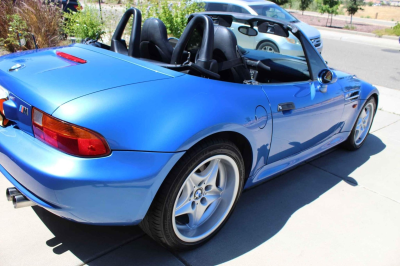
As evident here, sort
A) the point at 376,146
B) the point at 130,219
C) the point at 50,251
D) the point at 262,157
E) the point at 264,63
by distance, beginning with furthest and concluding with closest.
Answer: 1. the point at 376,146
2. the point at 264,63
3. the point at 262,157
4. the point at 50,251
5. the point at 130,219

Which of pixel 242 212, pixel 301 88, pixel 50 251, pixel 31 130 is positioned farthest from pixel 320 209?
pixel 31 130

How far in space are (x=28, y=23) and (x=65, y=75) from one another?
16.3 feet

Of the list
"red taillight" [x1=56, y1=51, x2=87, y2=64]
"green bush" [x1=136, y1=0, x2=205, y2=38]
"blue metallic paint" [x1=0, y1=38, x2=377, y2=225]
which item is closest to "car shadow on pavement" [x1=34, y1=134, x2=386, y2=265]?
"blue metallic paint" [x1=0, y1=38, x2=377, y2=225]

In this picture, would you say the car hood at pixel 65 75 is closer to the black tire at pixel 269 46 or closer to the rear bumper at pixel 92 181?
the rear bumper at pixel 92 181

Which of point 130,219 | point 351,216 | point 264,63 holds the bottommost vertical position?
point 351,216

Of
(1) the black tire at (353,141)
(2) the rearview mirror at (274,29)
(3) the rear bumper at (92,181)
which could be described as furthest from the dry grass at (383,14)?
(3) the rear bumper at (92,181)

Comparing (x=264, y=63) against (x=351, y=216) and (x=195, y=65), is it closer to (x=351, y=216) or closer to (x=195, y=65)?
(x=195, y=65)

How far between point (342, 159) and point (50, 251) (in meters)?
3.26

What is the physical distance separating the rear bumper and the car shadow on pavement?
0.56 m

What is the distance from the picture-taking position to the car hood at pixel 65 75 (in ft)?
6.50

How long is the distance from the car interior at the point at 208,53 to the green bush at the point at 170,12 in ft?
10.4

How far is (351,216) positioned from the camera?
3.02 metres

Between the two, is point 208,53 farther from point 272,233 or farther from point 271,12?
point 271,12

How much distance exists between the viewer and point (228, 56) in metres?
2.79
